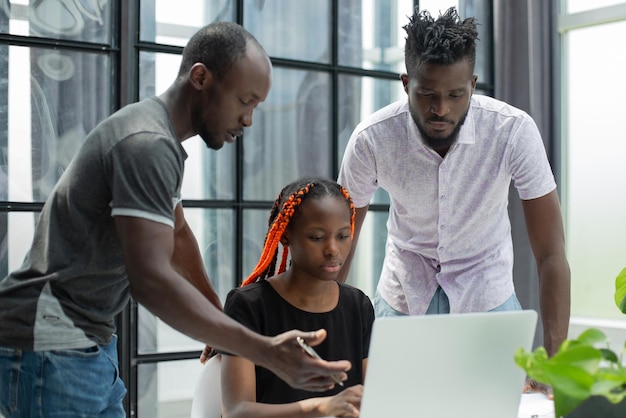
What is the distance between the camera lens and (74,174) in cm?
125

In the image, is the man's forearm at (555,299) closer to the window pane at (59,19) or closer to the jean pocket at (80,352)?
the jean pocket at (80,352)

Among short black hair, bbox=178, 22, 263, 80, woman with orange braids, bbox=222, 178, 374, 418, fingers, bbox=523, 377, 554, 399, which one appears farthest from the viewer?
woman with orange braids, bbox=222, 178, 374, 418

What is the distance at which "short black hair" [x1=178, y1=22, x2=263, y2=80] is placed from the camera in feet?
4.27

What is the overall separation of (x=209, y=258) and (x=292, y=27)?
3.06 feet

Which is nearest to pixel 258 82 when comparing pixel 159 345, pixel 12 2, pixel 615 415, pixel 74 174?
pixel 74 174

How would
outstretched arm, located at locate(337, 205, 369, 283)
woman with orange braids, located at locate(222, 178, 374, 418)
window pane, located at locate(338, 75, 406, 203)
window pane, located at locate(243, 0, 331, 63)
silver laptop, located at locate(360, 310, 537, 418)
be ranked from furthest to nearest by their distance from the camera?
window pane, located at locate(338, 75, 406, 203)
window pane, located at locate(243, 0, 331, 63)
outstretched arm, located at locate(337, 205, 369, 283)
woman with orange braids, located at locate(222, 178, 374, 418)
silver laptop, located at locate(360, 310, 537, 418)

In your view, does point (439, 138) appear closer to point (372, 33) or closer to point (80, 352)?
point (80, 352)

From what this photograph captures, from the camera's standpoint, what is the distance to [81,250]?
1257 millimetres

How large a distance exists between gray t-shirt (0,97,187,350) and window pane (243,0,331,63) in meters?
1.84

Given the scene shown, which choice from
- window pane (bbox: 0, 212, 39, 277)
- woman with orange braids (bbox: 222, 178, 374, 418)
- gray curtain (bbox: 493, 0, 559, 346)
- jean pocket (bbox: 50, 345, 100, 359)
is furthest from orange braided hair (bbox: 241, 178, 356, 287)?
gray curtain (bbox: 493, 0, 559, 346)

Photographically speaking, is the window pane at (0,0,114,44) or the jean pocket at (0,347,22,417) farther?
the window pane at (0,0,114,44)

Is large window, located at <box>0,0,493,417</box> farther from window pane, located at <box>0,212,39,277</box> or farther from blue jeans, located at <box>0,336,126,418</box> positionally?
blue jeans, located at <box>0,336,126,418</box>

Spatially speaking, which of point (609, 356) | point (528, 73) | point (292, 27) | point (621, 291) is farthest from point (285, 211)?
point (528, 73)

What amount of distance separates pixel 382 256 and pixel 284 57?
3.01 ft
